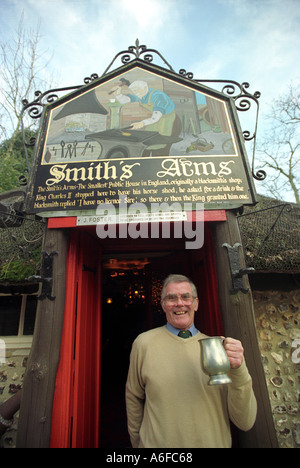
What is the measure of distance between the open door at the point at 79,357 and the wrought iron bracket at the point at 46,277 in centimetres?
32

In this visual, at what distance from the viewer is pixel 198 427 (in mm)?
1611

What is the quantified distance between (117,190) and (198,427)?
240 cm

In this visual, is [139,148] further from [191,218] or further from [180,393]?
[180,393]

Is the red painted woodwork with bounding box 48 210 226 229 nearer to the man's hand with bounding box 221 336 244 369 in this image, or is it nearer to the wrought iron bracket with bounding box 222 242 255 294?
the wrought iron bracket with bounding box 222 242 255 294

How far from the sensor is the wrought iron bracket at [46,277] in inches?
97.6

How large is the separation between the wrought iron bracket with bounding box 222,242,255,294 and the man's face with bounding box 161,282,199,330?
645 millimetres

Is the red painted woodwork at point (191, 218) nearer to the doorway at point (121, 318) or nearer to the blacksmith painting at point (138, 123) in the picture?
the blacksmith painting at point (138, 123)

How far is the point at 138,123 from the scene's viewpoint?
10.5 feet

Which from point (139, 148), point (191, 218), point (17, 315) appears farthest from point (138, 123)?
point (17, 315)

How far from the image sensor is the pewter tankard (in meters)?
1.45

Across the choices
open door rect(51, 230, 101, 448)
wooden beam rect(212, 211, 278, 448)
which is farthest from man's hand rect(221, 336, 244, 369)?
open door rect(51, 230, 101, 448)

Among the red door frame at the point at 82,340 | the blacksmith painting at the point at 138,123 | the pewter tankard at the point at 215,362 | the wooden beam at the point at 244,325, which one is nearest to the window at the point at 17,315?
the red door frame at the point at 82,340
